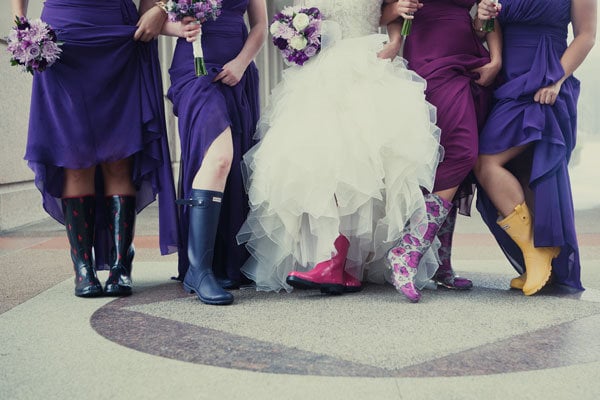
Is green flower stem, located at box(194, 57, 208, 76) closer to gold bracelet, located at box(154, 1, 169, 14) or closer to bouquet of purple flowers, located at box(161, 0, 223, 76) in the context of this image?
bouquet of purple flowers, located at box(161, 0, 223, 76)

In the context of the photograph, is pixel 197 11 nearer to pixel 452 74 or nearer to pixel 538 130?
pixel 452 74

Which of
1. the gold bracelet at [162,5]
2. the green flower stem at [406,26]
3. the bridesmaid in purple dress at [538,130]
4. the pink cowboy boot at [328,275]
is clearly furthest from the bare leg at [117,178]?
the bridesmaid in purple dress at [538,130]

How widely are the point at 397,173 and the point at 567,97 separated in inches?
38.9

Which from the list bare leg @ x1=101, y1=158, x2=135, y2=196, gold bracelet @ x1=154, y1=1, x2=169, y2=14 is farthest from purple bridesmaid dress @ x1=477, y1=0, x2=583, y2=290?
bare leg @ x1=101, y1=158, x2=135, y2=196

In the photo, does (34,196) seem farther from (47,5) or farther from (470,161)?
(470,161)

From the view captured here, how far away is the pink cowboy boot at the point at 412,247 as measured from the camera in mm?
3160

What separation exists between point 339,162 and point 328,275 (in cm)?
57

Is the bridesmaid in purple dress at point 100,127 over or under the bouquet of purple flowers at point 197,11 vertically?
under

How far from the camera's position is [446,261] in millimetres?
3562

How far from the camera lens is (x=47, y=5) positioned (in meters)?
3.27

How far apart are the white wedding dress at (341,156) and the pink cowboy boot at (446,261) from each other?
0.17 m

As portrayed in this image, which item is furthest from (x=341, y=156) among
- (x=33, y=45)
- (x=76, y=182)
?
(x=33, y=45)

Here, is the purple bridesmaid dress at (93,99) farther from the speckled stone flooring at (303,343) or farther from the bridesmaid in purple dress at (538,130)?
the bridesmaid in purple dress at (538,130)

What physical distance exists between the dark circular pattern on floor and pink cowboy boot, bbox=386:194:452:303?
0.68 m
